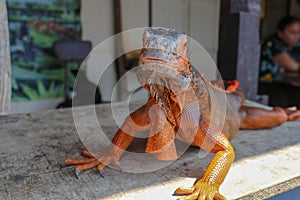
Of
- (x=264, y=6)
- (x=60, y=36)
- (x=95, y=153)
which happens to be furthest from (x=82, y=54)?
(x=264, y=6)

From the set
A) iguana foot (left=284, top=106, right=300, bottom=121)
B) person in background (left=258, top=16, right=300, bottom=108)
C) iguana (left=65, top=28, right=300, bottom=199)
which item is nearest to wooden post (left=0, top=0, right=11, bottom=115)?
iguana (left=65, top=28, right=300, bottom=199)

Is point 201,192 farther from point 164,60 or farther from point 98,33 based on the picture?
point 98,33

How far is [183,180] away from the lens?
4.19 ft

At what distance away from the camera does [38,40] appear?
11.8 ft

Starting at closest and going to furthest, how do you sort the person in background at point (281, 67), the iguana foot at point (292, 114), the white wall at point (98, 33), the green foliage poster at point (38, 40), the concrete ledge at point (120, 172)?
the concrete ledge at point (120, 172) → the iguana foot at point (292, 114) → the green foliage poster at point (38, 40) → the person in background at point (281, 67) → the white wall at point (98, 33)

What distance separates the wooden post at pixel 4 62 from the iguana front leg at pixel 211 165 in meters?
1.10

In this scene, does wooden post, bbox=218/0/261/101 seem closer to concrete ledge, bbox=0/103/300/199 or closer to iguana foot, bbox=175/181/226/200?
concrete ledge, bbox=0/103/300/199

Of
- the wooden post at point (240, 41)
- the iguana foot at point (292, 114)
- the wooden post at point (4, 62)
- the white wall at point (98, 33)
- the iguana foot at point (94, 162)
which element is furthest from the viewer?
the white wall at point (98, 33)

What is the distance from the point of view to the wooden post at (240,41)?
2.27 m

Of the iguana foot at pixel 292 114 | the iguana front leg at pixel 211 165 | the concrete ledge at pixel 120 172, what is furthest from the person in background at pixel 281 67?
the iguana front leg at pixel 211 165

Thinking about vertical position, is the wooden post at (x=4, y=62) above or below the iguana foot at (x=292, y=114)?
above

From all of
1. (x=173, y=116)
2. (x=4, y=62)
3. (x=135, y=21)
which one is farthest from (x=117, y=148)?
(x=135, y=21)

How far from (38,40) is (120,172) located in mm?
2758

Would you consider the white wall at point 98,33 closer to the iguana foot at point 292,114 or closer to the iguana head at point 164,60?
the iguana foot at point 292,114
